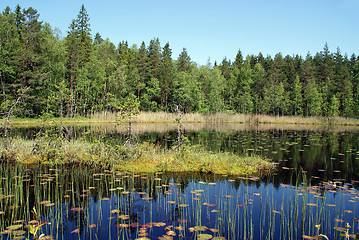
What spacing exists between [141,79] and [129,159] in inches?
1719

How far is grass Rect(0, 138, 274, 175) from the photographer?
10.4 m

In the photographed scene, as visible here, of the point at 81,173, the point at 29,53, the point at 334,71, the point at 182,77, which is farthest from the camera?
the point at 334,71

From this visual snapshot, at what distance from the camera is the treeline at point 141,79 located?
3894cm

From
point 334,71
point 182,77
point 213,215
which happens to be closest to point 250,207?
point 213,215

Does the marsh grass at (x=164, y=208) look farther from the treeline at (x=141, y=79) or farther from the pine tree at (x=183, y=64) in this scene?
the pine tree at (x=183, y=64)

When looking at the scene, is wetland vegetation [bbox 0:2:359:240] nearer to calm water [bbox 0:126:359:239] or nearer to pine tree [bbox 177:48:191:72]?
calm water [bbox 0:126:359:239]

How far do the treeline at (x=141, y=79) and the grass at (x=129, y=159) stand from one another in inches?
852

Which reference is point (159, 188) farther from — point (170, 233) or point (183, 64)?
point (183, 64)

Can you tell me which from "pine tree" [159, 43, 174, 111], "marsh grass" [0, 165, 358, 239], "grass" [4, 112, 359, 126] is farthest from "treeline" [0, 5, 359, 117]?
"marsh grass" [0, 165, 358, 239]

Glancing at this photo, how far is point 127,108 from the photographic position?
35.6ft

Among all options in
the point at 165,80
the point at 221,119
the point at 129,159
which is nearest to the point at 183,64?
the point at 165,80

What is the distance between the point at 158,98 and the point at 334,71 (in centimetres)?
4618

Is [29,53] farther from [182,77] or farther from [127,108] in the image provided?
[127,108]

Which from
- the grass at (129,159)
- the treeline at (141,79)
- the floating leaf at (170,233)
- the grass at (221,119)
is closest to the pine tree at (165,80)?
the treeline at (141,79)
